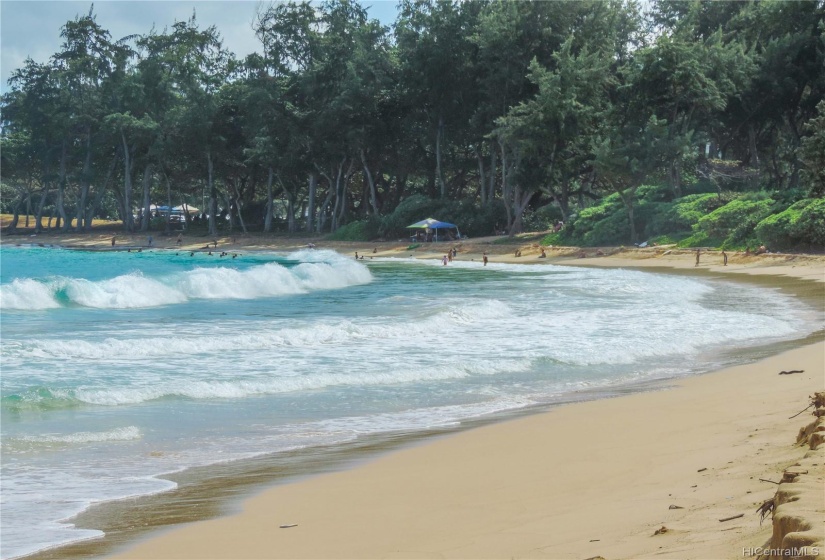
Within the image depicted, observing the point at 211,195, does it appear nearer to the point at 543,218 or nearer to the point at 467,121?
the point at 467,121

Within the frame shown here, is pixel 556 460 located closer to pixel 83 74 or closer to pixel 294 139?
pixel 294 139

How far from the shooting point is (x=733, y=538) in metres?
4.04

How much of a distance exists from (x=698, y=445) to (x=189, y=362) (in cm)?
936

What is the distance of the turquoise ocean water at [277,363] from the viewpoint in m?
8.64

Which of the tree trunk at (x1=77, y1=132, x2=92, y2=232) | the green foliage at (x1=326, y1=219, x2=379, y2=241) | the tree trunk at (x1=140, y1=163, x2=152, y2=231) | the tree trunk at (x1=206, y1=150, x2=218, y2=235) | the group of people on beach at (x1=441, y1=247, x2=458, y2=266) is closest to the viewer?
the group of people on beach at (x1=441, y1=247, x2=458, y2=266)

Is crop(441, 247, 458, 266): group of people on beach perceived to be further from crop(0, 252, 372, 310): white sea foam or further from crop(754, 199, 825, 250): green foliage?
crop(754, 199, 825, 250): green foliage

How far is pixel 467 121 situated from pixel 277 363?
51210mm

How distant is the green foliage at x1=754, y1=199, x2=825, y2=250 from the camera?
3773cm

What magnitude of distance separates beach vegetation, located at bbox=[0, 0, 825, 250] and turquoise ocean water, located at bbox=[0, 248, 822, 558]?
21.3 meters

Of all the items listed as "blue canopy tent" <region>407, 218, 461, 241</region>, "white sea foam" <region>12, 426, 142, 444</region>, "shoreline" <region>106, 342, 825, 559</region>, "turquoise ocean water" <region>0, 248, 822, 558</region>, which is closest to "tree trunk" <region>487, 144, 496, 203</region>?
"blue canopy tent" <region>407, 218, 461, 241</region>

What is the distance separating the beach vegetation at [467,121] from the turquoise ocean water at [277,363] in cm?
2126

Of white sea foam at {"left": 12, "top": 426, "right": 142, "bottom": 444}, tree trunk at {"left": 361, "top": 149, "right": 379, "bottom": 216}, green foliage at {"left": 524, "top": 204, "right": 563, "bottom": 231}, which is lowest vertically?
white sea foam at {"left": 12, "top": 426, "right": 142, "bottom": 444}

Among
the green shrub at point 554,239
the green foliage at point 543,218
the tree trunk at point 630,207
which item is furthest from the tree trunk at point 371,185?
the tree trunk at point 630,207

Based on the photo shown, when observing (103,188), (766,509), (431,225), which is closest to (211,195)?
(103,188)
